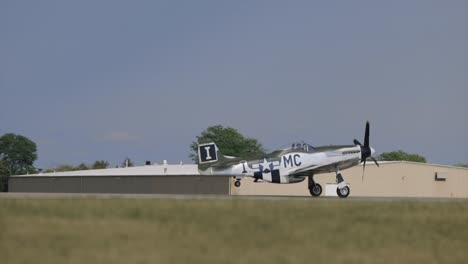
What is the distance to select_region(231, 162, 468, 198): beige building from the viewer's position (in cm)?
5609

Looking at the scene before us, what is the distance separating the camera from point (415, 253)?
16.0m

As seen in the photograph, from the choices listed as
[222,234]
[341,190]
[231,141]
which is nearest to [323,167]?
[341,190]

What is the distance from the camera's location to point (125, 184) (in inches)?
2443

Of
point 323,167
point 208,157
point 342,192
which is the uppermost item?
point 208,157

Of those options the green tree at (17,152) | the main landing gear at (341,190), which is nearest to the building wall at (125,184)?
the main landing gear at (341,190)

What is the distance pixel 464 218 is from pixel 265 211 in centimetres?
607

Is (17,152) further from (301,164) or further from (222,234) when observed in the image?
(222,234)

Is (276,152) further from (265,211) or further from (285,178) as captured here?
(265,211)

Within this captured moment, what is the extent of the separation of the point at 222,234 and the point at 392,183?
162ft

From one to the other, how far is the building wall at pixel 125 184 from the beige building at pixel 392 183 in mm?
3038

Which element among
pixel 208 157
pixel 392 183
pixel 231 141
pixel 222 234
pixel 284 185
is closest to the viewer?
pixel 222 234

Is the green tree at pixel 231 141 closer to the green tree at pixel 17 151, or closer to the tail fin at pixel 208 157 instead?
the green tree at pixel 17 151

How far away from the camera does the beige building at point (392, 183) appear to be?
2208 inches

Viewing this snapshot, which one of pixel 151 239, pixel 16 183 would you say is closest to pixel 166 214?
pixel 151 239
